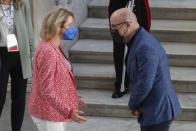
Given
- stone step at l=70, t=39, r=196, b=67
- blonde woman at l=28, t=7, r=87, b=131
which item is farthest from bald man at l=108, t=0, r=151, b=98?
blonde woman at l=28, t=7, r=87, b=131

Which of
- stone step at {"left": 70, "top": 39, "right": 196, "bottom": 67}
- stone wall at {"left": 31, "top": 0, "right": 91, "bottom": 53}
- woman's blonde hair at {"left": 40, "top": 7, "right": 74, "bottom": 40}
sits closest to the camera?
woman's blonde hair at {"left": 40, "top": 7, "right": 74, "bottom": 40}

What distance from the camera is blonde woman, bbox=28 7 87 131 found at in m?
3.11

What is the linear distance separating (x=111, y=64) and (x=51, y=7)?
1.23m

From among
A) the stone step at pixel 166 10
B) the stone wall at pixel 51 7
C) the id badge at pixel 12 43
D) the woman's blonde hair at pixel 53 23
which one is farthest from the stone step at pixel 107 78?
the woman's blonde hair at pixel 53 23

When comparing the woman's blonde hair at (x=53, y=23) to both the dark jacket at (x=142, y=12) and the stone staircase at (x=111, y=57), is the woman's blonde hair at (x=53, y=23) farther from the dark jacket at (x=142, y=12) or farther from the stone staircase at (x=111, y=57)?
the stone staircase at (x=111, y=57)

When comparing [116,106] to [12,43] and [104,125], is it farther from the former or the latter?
[12,43]

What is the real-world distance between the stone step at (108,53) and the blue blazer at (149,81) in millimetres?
2714

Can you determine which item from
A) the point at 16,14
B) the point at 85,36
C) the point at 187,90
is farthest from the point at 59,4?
the point at 187,90

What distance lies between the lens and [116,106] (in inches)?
207

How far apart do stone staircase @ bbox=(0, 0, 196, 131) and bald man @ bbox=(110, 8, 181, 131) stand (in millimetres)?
1830

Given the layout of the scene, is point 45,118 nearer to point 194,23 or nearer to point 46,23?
point 46,23

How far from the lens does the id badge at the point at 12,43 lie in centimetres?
414

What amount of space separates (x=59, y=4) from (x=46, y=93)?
8.78 feet

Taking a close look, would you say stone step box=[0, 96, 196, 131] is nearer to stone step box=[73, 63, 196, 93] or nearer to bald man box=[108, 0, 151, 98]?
bald man box=[108, 0, 151, 98]
